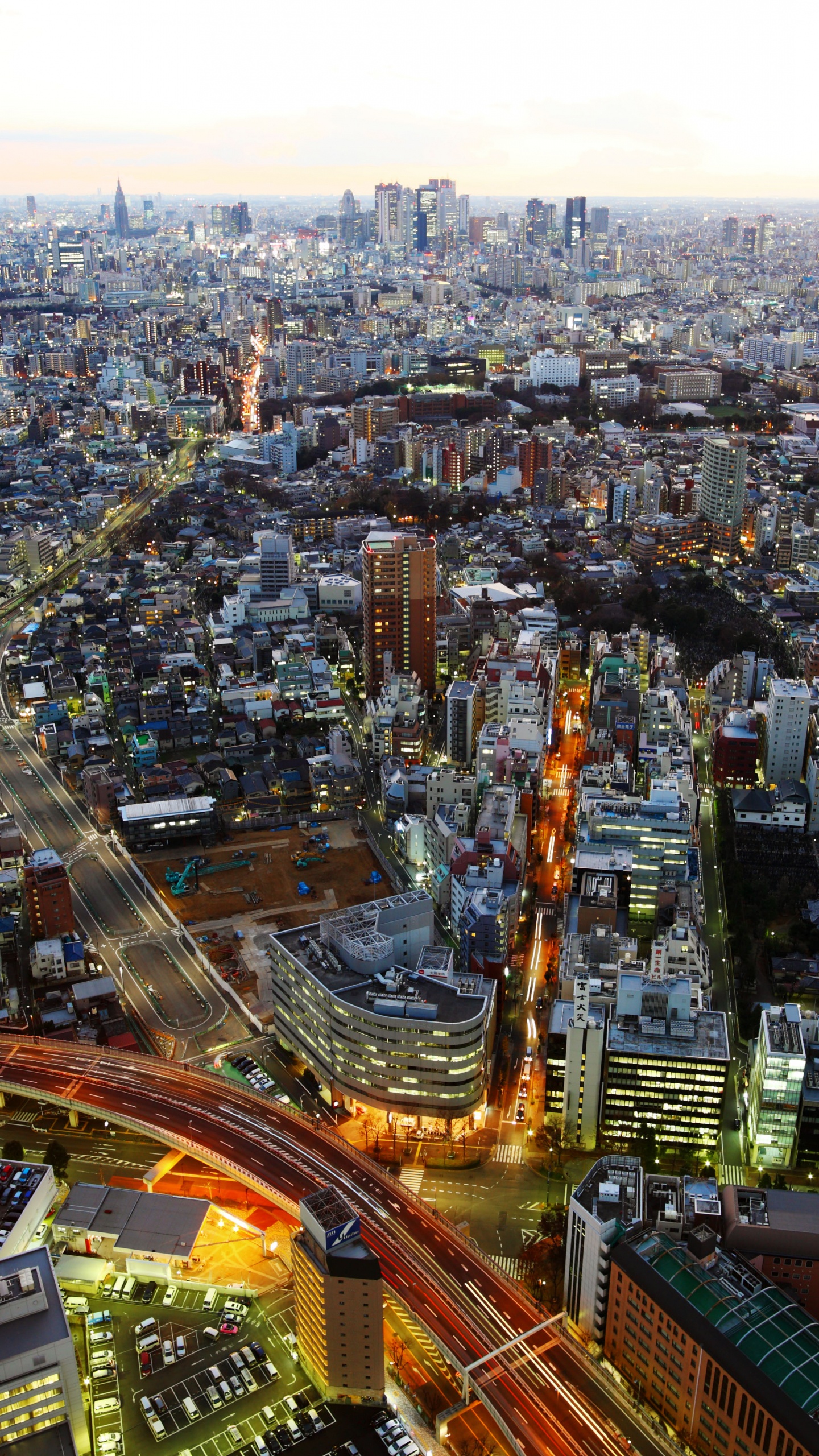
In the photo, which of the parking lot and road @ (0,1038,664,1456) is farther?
the parking lot

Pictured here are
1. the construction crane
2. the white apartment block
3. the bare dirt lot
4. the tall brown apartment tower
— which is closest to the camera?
the bare dirt lot

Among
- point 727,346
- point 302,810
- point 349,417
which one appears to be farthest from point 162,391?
point 302,810

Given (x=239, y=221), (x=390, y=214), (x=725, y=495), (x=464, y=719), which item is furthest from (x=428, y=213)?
(x=464, y=719)

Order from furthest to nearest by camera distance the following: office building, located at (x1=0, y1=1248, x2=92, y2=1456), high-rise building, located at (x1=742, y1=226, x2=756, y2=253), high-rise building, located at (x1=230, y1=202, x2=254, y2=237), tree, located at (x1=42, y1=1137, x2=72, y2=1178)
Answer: high-rise building, located at (x1=230, y1=202, x2=254, y2=237) < high-rise building, located at (x1=742, y1=226, x2=756, y2=253) < tree, located at (x1=42, y1=1137, x2=72, y2=1178) < office building, located at (x1=0, y1=1248, x2=92, y2=1456)

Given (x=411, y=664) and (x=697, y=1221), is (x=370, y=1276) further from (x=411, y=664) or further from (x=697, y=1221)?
(x=411, y=664)

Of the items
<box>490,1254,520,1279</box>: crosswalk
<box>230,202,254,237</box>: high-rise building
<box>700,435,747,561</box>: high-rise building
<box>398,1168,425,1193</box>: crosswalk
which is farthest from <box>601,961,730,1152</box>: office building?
<box>230,202,254,237</box>: high-rise building

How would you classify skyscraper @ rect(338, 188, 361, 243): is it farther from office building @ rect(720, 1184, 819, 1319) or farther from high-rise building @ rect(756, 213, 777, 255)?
office building @ rect(720, 1184, 819, 1319)

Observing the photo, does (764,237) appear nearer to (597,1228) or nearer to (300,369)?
(300,369)
